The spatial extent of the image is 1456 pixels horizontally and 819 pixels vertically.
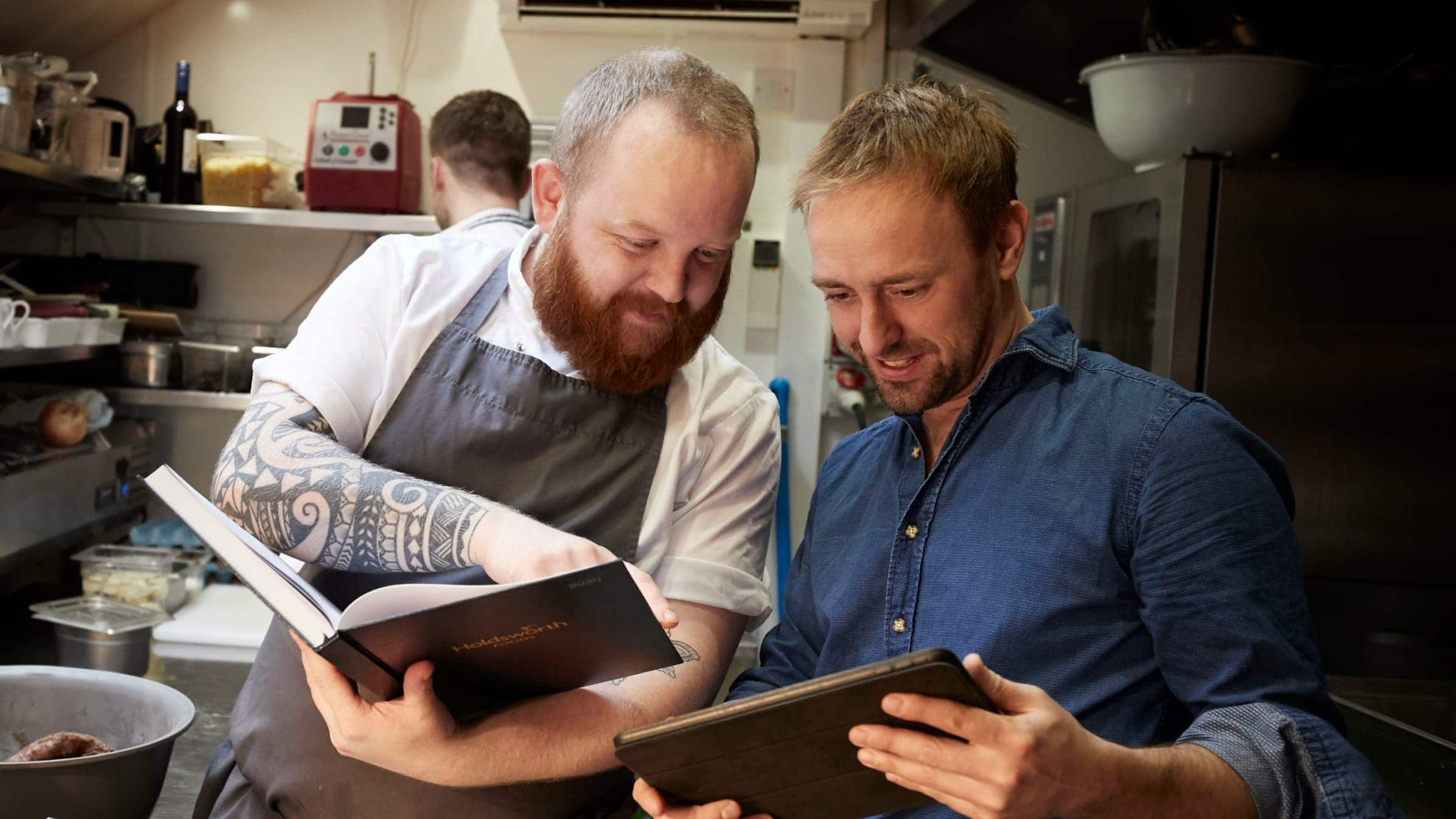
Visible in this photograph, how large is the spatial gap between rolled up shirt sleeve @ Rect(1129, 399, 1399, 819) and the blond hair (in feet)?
1.05

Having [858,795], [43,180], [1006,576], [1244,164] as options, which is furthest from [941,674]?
[43,180]

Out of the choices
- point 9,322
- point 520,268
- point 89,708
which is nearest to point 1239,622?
point 520,268

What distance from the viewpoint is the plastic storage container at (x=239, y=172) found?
3.29m

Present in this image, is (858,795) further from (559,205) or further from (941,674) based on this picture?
(559,205)

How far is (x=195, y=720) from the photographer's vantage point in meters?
2.34

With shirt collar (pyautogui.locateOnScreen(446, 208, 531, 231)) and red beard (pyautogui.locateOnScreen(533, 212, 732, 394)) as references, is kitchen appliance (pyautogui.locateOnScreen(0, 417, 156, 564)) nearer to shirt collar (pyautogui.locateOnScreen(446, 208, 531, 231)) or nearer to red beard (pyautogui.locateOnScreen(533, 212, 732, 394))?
shirt collar (pyautogui.locateOnScreen(446, 208, 531, 231))

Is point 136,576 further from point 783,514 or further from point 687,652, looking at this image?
point 687,652

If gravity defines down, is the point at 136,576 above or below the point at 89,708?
below

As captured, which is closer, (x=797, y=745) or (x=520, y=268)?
(x=797, y=745)

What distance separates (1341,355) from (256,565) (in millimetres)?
1950

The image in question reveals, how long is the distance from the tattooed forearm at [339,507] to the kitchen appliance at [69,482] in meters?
1.72

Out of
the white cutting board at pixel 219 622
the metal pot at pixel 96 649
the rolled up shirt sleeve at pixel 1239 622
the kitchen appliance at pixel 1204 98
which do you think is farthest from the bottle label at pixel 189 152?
the rolled up shirt sleeve at pixel 1239 622

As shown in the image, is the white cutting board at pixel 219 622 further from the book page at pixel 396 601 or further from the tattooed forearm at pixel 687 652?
the book page at pixel 396 601

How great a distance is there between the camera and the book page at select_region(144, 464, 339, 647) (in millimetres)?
940
